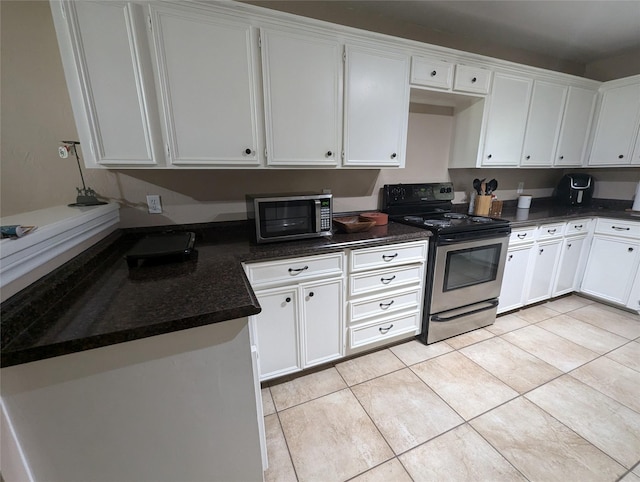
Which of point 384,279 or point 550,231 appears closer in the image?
point 384,279

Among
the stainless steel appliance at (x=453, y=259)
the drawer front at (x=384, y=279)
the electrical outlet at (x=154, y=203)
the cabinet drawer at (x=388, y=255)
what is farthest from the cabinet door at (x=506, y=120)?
the electrical outlet at (x=154, y=203)

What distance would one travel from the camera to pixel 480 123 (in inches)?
92.8

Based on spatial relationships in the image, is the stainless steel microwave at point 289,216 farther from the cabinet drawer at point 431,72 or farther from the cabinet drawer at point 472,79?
the cabinet drawer at point 472,79

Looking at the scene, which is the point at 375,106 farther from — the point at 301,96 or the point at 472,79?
the point at 472,79

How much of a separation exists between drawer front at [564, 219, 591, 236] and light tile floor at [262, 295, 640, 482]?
1.00 m

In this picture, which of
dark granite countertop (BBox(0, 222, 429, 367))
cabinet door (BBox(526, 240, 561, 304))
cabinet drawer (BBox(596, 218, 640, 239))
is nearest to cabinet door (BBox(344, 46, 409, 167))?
dark granite countertop (BBox(0, 222, 429, 367))

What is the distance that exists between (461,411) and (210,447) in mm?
1433

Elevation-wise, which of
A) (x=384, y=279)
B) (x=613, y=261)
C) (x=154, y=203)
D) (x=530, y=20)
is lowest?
(x=613, y=261)

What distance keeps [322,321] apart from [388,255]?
66cm

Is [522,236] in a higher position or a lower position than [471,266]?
higher

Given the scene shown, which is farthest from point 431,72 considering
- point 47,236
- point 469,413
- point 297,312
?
point 47,236

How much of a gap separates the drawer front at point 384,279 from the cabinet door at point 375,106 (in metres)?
0.81

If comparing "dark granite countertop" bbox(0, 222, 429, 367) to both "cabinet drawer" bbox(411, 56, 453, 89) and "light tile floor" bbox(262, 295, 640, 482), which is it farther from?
"cabinet drawer" bbox(411, 56, 453, 89)

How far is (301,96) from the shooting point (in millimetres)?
1687
